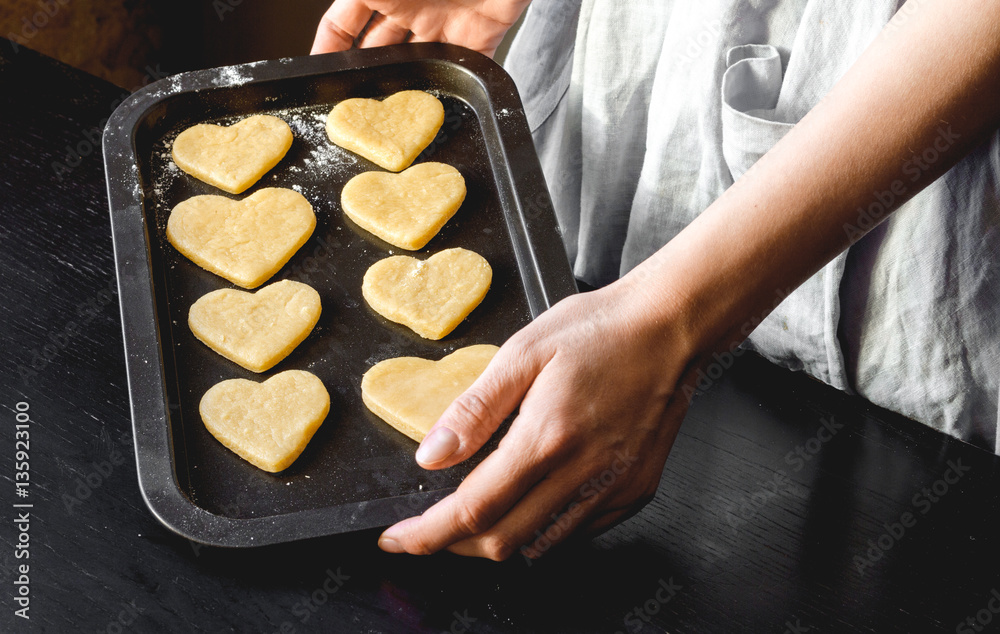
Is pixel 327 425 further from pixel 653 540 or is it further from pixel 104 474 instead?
pixel 653 540

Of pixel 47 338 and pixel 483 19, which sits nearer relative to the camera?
pixel 47 338

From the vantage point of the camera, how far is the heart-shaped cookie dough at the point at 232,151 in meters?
1.22

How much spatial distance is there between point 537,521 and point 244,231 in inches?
23.6

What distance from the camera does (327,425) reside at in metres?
0.99

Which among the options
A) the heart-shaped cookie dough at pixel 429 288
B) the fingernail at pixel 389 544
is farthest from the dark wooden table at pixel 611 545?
the heart-shaped cookie dough at pixel 429 288

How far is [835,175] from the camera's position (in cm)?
85

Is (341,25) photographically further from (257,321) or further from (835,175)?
(835,175)

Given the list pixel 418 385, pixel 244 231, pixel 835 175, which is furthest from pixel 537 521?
pixel 244 231

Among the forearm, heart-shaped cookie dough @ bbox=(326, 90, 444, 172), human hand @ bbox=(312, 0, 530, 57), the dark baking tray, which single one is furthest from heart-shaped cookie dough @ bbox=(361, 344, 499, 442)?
human hand @ bbox=(312, 0, 530, 57)

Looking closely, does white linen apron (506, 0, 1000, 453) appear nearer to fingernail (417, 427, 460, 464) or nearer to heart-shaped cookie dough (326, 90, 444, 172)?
heart-shaped cookie dough (326, 90, 444, 172)

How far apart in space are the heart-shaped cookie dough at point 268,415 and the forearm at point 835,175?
1.28ft

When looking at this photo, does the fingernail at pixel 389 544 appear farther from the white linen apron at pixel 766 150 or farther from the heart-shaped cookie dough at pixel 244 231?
the white linen apron at pixel 766 150

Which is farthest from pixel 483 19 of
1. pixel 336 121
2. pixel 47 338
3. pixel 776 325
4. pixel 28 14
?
pixel 28 14

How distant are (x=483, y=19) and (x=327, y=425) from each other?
28.2 inches
